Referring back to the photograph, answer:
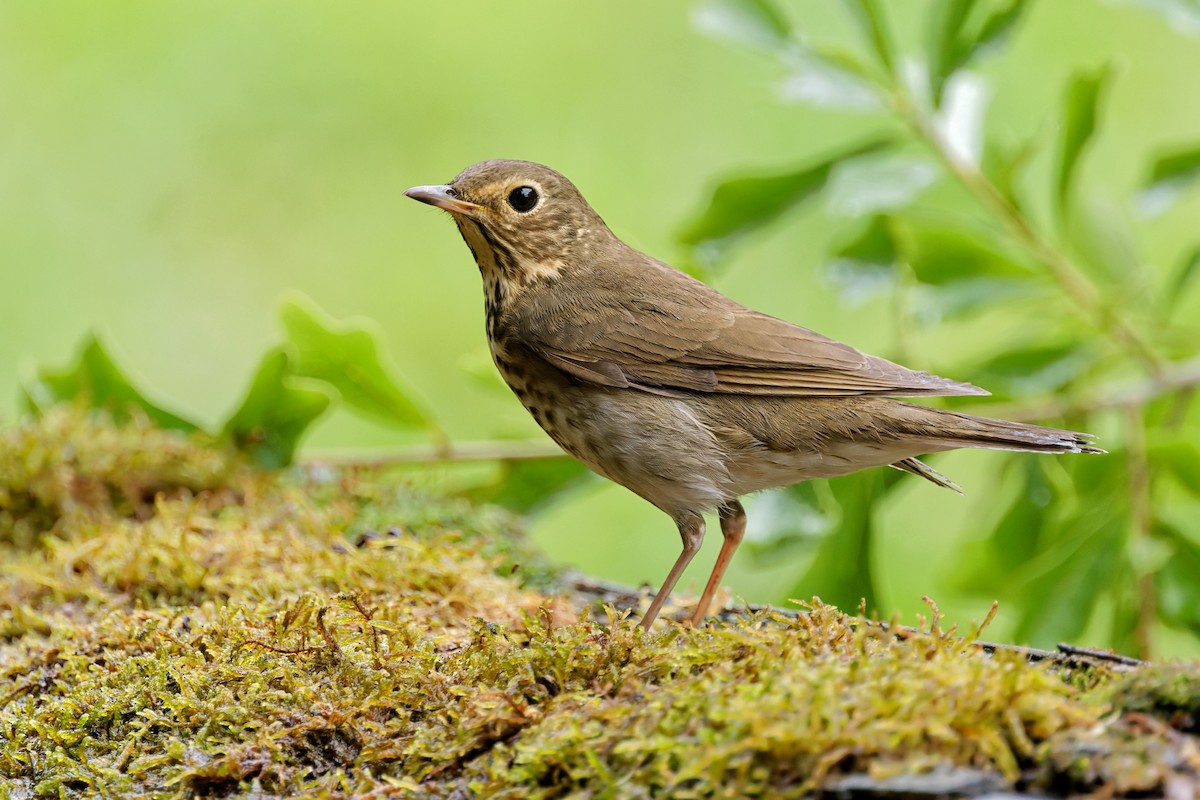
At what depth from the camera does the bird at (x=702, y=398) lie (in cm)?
335

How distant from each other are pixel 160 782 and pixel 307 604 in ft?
1.85

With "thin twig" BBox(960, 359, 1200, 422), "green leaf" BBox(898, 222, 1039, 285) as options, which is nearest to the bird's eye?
"green leaf" BBox(898, 222, 1039, 285)

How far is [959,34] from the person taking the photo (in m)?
4.07

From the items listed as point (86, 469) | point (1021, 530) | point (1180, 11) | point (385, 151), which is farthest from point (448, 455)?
point (385, 151)

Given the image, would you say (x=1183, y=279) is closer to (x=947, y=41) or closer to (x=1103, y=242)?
(x=1103, y=242)

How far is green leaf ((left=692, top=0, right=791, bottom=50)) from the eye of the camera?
4277 mm

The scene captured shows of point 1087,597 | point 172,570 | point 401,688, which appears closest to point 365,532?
point 172,570

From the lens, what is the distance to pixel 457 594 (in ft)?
10.2

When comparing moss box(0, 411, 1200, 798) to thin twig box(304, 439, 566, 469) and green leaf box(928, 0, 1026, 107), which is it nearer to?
→ thin twig box(304, 439, 566, 469)

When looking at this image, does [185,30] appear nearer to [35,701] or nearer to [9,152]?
[9,152]

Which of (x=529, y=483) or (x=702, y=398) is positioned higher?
(x=702, y=398)

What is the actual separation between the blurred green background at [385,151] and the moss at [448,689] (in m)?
4.10

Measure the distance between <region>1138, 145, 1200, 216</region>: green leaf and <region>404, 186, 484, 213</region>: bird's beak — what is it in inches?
91.0

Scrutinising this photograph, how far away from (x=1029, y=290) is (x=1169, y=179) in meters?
0.59
